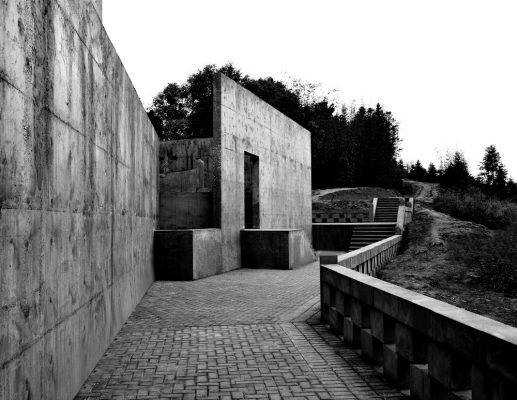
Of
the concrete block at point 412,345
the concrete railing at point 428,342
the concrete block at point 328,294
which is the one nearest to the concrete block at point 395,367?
the concrete railing at point 428,342

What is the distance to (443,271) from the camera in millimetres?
13805

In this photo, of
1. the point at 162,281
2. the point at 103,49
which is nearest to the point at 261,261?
the point at 162,281

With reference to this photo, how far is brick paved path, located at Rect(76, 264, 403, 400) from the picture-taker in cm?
407

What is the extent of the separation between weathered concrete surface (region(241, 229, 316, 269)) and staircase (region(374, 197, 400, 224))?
1256cm

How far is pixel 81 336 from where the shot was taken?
4230 mm

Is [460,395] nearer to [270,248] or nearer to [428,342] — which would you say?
[428,342]

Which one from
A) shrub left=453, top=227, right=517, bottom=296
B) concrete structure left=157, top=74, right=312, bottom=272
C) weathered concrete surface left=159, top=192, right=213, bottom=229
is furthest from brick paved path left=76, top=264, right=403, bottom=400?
shrub left=453, top=227, right=517, bottom=296

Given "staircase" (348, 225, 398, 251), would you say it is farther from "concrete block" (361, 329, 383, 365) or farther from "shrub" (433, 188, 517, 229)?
"concrete block" (361, 329, 383, 365)

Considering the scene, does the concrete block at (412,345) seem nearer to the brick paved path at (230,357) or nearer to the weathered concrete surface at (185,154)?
the brick paved path at (230,357)

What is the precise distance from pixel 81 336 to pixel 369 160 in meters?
47.1

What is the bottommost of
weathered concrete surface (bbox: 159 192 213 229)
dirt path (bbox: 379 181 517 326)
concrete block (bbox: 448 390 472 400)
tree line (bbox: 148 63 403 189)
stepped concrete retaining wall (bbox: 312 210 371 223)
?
dirt path (bbox: 379 181 517 326)

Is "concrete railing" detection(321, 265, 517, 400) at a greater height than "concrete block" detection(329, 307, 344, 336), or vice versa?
"concrete railing" detection(321, 265, 517, 400)

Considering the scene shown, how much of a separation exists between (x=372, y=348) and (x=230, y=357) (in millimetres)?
1444

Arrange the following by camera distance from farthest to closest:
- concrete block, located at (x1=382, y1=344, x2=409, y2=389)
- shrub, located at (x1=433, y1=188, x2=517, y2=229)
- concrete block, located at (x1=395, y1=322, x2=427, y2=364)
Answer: shrub, located at (x1=433, y1=188, x2=517, y2=229), concrete block, located at (x1=382, y1=344, x2=409, y2=389), concrete block, located at (x1=395, y1=322, x2=427, y2=364)
